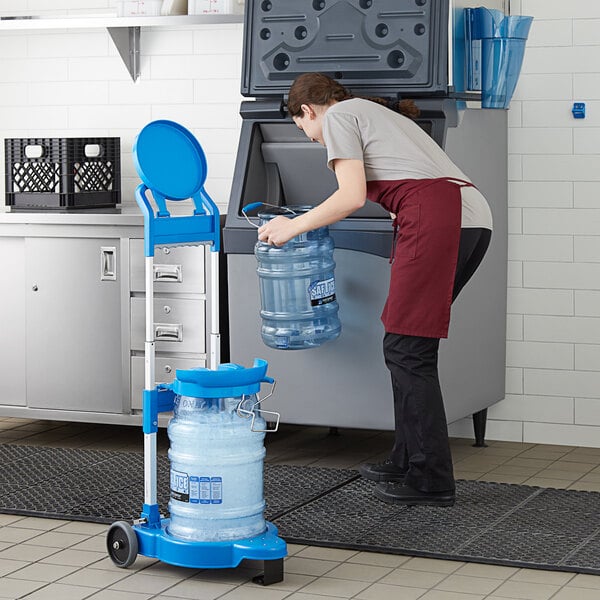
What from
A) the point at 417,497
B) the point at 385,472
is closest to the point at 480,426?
the point at 385,472

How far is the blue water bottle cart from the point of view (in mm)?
3295

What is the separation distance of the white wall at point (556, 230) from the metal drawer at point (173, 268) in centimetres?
127

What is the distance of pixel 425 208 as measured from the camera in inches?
155

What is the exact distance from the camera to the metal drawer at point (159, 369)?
16.1 ft

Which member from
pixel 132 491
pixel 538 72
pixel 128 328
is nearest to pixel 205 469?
pixel 132 491

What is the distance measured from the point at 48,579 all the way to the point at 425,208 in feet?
5.15

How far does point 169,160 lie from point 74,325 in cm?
179

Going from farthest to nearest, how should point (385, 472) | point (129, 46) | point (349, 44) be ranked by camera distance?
1. point (129, 46)
2. point (349, 44)
3. point (385, 472)

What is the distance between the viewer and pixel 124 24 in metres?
5.28

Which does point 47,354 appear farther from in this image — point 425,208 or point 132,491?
point 425,208

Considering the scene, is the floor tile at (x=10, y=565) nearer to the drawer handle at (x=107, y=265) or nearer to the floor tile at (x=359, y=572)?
the floor tile at (x=359, y=572)

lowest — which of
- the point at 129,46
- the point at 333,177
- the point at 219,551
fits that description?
the point at 219,551

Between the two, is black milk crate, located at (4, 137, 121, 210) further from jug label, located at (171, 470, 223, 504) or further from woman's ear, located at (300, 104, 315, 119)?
jug label, located at (171, 470, 223, 504)

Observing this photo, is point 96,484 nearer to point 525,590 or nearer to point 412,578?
point 412,578
